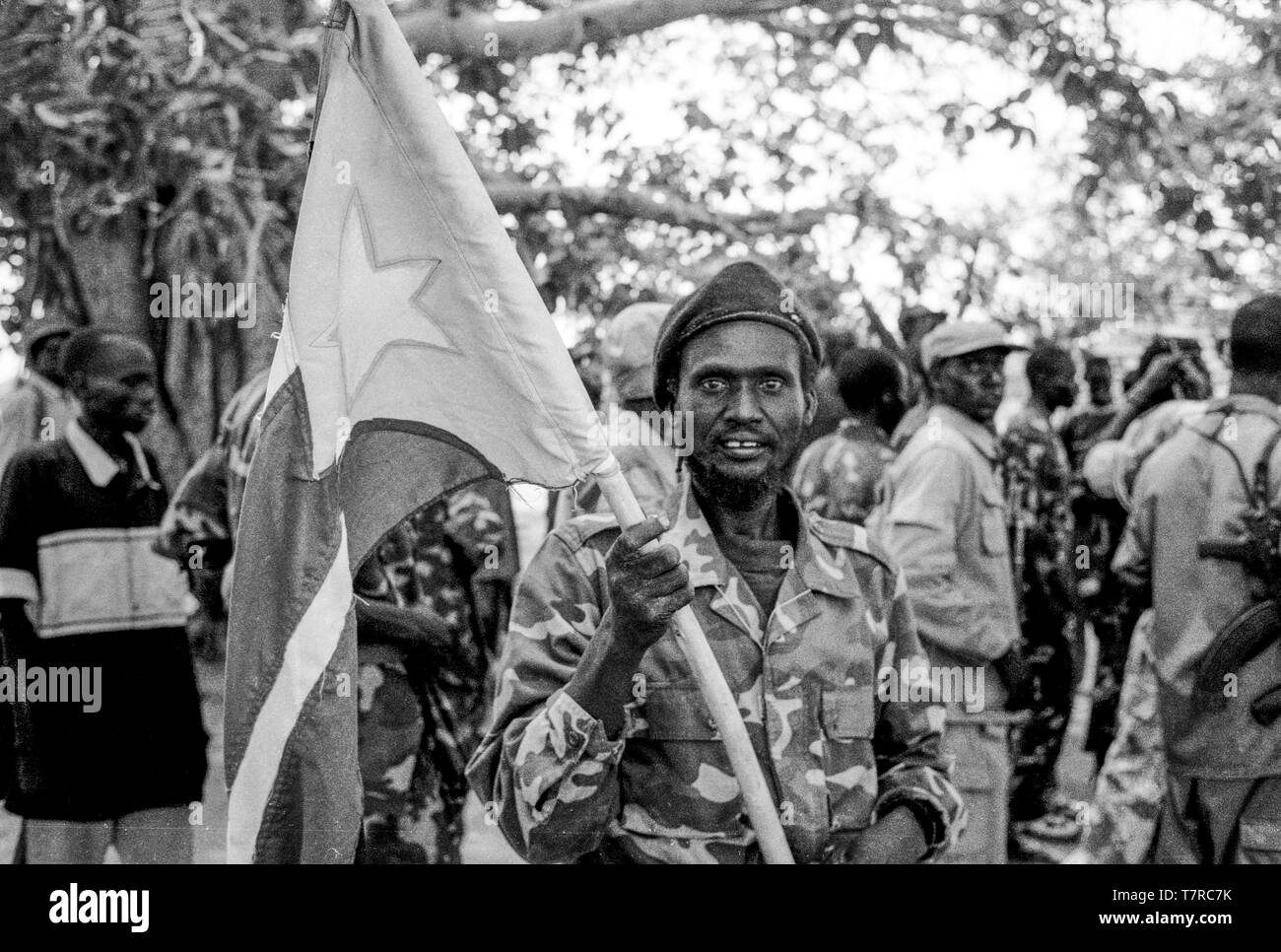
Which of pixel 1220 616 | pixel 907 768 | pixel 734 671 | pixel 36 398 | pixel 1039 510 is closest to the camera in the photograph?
pixel 734 671

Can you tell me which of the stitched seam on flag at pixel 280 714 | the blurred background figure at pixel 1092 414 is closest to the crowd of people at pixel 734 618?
the stitched seam on flag at pixel 280 714

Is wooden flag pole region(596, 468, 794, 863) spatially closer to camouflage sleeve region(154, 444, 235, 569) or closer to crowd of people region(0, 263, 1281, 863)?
crowd of people region(0, 263, 1281, 863)

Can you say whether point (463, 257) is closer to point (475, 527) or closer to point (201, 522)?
point (475, 527)

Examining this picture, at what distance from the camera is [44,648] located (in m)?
4.61

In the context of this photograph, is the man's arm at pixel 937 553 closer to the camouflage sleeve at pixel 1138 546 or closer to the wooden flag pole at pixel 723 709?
the camouflage sleeve at pixel 1138 546

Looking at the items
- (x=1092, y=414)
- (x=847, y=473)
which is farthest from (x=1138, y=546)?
(x=1092, y=414)

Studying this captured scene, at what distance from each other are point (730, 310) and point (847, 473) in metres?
3.50

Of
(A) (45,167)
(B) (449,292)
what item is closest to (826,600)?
(B) (449,292)

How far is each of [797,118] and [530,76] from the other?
1644mm

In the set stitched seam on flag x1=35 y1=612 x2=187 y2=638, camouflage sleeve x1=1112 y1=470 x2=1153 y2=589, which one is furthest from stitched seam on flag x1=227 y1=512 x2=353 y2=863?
camouflage sleeve x1=1112 y1=470 x2=1153 y2=589

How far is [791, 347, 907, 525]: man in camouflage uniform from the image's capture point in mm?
6059

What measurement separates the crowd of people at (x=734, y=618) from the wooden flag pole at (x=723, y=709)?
0.07 m

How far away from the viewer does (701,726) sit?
101 inches

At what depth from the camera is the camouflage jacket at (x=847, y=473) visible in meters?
6.05
